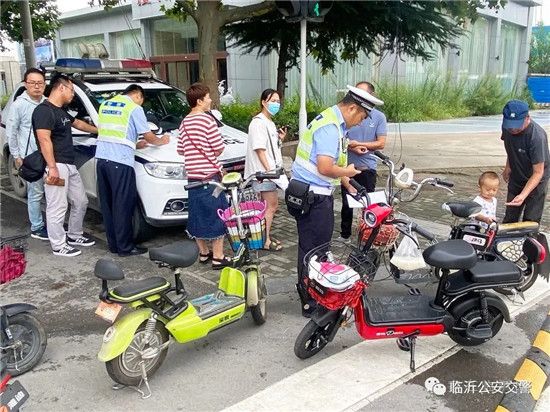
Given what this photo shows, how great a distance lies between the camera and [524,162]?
4715 mm

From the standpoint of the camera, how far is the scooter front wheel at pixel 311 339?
346 cm

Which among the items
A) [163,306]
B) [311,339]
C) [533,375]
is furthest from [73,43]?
[533,375]

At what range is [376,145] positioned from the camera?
18.2 feet

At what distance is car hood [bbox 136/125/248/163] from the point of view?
549 cm

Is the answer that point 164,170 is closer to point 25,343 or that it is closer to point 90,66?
point 90,66

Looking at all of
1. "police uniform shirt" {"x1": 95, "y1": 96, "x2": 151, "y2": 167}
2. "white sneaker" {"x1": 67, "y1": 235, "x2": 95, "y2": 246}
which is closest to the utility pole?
"white sneaker" {"x1": 67, "y1": 235, "x2": 95, "y2": 246}

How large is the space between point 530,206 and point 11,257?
4.46m

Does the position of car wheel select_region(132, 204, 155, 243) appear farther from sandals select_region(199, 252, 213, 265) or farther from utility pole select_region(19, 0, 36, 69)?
utility pole select_region(19, 0, 36, 69)

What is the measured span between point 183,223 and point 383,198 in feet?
8.59

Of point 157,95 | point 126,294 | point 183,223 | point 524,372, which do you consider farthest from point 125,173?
point 524,372

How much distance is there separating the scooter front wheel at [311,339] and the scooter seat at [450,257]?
785 millimetres

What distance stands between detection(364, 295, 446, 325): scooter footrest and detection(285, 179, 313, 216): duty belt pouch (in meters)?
0.84

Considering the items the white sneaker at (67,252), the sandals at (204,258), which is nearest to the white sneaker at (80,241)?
the white sneaker at (67,252)

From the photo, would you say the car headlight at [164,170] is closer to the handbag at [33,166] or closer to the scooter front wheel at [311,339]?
the handbag at [33,166]
